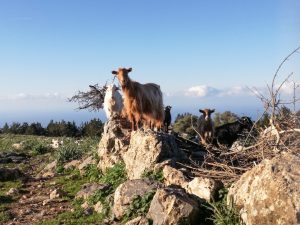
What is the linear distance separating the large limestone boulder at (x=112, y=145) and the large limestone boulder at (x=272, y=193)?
6.26 meters

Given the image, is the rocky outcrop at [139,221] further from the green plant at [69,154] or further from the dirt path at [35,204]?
the green plant at [69,154]

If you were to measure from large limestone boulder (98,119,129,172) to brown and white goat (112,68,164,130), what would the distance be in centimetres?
49

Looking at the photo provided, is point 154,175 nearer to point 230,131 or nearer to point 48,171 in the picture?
point 48,171

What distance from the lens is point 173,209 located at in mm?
7848

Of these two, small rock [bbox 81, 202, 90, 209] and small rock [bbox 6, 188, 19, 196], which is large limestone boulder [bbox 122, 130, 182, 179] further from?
small rock [bbox 6, 188, 19, 196]

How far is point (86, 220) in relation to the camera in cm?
980

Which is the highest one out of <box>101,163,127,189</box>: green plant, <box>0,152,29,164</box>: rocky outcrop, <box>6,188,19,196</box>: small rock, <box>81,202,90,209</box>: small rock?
<box>0,152,29,164</box>: rocky outcrop

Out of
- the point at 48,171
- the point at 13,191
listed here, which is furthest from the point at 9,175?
the point at 13,191

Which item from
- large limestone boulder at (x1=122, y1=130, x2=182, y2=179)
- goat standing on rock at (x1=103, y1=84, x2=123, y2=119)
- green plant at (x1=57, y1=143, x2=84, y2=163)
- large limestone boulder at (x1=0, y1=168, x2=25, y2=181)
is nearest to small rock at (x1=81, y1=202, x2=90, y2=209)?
large limestone boulder at (x1=122, y1=130, x2=182, y2=179)

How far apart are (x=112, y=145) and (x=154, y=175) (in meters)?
3.59

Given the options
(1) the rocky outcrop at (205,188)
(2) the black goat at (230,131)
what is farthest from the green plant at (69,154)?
(1) the rocky outcrop at (205,188)

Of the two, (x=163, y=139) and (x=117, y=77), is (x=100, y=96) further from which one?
(x=163, y=139)

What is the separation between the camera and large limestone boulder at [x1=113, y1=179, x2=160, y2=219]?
9148 millimetres

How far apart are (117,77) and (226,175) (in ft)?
18.5
